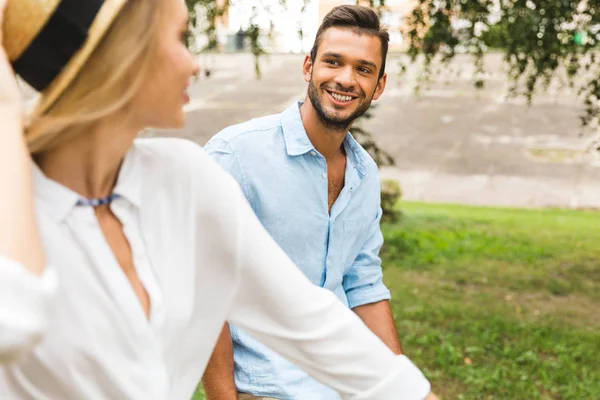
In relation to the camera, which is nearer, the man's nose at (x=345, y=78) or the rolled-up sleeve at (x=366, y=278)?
the rolled-up sleeve at (x=366, y=278)

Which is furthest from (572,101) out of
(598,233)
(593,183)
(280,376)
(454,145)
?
(280,376)

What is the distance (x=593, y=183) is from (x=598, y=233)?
17.3ft

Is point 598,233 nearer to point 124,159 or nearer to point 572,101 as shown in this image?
point 124,159

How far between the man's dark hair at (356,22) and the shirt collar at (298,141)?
392mm

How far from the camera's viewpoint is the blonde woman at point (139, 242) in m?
1.14

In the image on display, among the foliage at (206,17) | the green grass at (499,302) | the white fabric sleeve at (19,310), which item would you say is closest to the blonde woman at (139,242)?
the white fabric sleeve at (19,310)

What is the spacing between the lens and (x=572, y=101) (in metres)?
23.1

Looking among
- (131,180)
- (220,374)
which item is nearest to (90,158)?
(131,180)

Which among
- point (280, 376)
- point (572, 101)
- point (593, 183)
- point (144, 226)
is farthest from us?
point (572, 101)

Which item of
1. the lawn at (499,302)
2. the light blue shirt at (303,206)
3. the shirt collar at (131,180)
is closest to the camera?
the shirt collar at (131,180)

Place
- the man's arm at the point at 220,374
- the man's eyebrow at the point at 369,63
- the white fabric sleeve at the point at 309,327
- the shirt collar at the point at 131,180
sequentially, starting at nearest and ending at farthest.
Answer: the shirt collar at the point at 131,180 → the white fabric sleeve at the point at 309,327 → the man's arm at the point at 220,374 → the man's eyebrow at the point at 369,63

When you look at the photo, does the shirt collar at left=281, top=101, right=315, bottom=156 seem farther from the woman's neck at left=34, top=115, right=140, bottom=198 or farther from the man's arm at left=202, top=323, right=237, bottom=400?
the woman's neck at left=34, top=115, right=140, bottom=198

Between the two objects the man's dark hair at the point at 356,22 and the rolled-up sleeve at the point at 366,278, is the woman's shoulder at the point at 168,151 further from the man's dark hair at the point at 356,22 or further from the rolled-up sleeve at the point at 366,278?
the man's dark hair at the point at 356,22

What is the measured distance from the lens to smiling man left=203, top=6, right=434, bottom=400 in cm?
250
